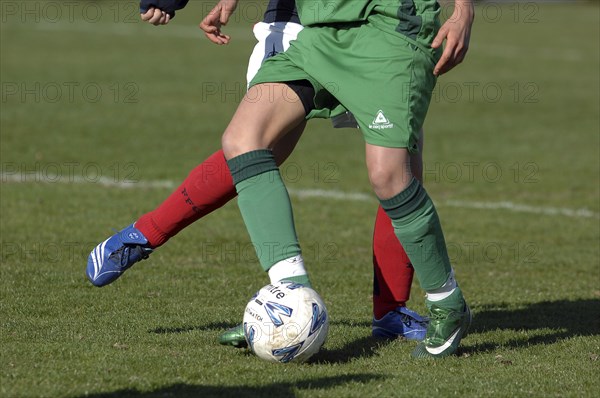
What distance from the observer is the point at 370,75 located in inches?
169

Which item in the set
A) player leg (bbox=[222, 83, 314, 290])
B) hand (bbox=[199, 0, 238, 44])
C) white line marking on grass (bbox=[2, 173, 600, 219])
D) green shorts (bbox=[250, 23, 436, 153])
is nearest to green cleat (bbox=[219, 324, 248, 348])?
player leg (bbox=[222, 83, 314, 290])

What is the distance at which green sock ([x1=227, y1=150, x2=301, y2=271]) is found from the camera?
14.0 ft

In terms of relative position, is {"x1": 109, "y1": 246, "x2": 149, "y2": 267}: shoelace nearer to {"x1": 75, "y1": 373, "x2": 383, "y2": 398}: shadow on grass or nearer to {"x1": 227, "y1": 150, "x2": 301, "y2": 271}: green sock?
{"x1": 227, "y1": 150, "x2": 301, "y2": 271}: green sock

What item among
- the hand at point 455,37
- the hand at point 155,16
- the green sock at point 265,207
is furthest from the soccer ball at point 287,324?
the hand at point 155,16

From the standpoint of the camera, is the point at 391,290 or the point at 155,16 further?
the point at 391,290

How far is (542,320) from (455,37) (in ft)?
6.70

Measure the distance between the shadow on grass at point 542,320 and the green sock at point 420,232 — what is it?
1.74 ft

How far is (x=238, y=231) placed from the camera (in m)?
8.16

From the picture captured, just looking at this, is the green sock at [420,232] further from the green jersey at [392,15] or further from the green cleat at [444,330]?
the green jersey at [392,15]

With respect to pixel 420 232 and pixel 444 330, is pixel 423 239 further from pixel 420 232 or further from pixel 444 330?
pixel 444 330

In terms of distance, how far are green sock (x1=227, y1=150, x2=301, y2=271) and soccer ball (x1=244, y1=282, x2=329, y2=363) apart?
0.14m

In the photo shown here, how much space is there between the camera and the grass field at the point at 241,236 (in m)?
4.20

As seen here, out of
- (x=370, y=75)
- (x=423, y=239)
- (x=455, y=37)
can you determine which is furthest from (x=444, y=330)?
(x=455, y=37)

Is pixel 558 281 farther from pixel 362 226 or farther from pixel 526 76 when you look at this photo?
pixel 526 76
